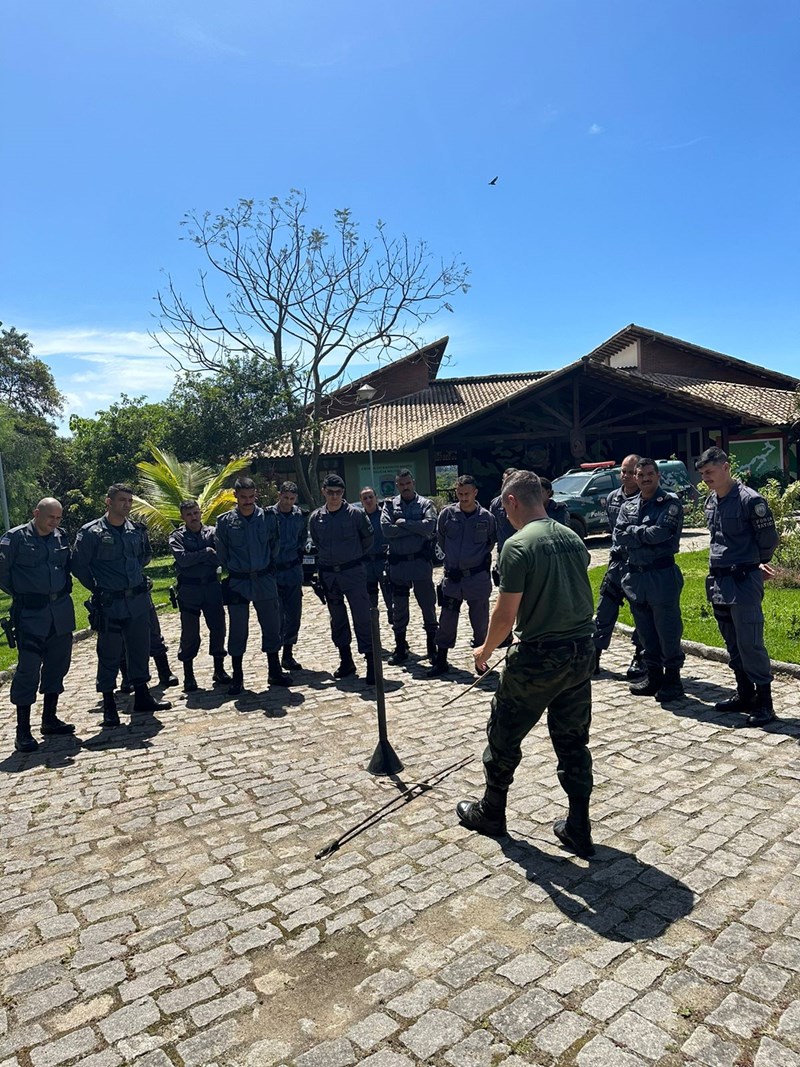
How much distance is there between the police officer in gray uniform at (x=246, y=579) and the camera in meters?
6.96

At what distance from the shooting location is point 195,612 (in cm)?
728

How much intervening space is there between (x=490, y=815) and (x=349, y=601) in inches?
146

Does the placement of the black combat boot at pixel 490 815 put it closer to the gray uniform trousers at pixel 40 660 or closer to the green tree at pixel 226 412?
the gray uniform trousers at pixel 40 660

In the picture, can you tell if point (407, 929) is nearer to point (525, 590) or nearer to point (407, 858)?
point (407, 858)

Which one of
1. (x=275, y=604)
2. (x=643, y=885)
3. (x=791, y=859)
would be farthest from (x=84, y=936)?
(x=275, y=604)

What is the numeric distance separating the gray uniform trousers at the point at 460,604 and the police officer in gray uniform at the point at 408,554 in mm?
373

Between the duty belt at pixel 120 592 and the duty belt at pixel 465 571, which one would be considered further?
the duty belt at pixel 465 571

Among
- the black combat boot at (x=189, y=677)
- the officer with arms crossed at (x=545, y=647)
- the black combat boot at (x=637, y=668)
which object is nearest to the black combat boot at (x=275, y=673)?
the black combat boot at (x=189, y=677)

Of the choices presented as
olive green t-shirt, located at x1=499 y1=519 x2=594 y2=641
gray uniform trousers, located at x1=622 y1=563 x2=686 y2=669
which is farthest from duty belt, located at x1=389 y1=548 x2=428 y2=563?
olive green t-shirt, located at x1=499 y1=519 x2=594 y2=641

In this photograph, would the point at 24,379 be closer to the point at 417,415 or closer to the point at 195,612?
the point at 417,415

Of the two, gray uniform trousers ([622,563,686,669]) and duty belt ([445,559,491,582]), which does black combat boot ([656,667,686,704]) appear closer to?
gray uniform trousers ([622,563,686,669])

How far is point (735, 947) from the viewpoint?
9.23 feet

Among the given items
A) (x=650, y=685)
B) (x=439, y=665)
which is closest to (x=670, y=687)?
(x=650, y=685)

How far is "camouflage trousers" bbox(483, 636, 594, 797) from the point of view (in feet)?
11.3
